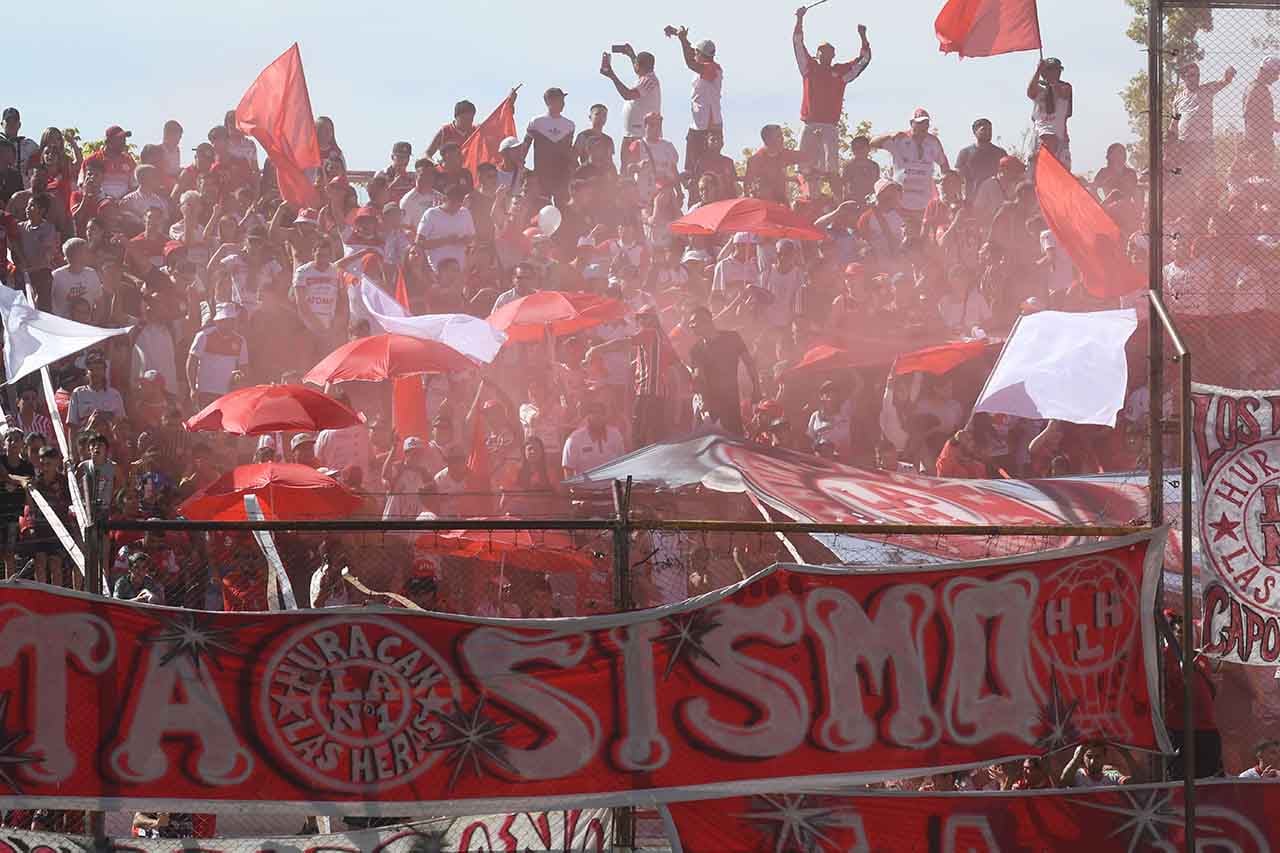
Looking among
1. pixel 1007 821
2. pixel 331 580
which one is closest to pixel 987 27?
pixel 331 580

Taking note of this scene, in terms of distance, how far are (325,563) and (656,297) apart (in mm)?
8093

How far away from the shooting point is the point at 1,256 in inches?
712

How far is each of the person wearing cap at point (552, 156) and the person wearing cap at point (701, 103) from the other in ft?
4.54

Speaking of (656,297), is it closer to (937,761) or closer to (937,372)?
(937,372)

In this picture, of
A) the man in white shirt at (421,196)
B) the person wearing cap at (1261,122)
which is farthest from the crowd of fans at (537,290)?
the person wearing cap at (1261,122)

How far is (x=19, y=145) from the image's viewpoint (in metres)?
19.1

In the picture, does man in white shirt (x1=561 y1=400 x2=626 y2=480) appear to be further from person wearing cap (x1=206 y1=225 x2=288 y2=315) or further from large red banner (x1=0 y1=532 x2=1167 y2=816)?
large red banner (x1=0 y1=532 x2=1167 y2=816)

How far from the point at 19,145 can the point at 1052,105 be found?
10785mm

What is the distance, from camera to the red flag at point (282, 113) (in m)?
17.5

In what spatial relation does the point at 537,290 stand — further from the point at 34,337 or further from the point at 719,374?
the point at 34,337

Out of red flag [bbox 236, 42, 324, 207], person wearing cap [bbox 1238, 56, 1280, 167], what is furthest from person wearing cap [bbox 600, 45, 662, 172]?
person wearing cap [bbox 1238, 56, 1280, 167]

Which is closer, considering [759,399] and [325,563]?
[325,563]

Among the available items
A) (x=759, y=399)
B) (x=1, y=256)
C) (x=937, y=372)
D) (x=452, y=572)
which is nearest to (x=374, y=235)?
(x=1, y=256)

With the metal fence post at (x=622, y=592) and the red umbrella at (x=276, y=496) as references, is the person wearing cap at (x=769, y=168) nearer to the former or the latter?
the red umbrella at (x=276, y=496)
